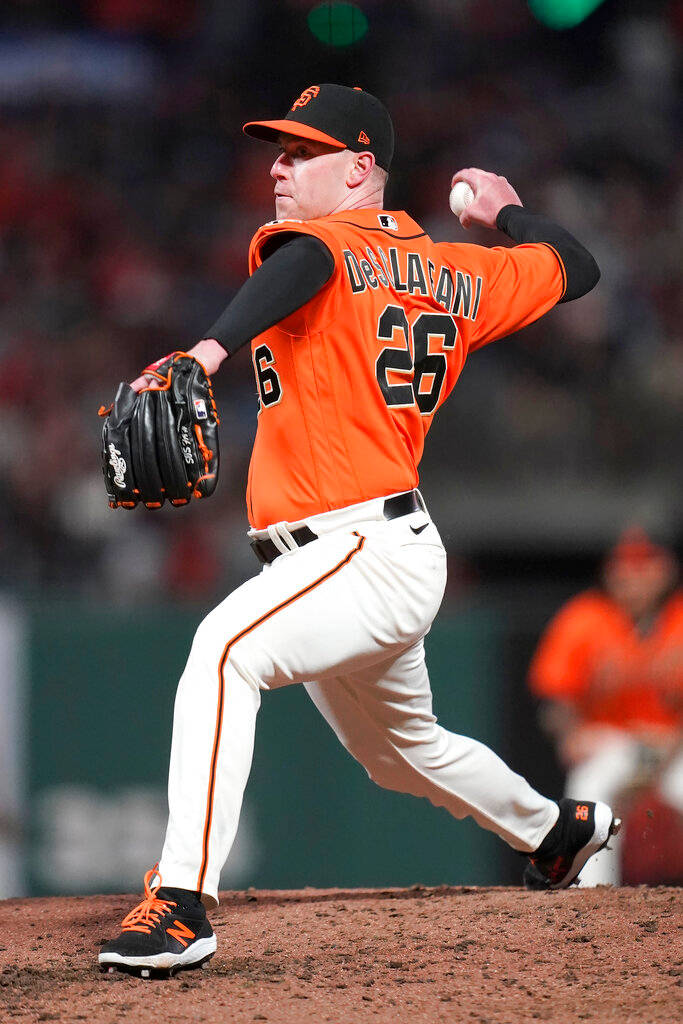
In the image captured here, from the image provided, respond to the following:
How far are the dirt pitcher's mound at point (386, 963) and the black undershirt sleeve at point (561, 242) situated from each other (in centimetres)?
145

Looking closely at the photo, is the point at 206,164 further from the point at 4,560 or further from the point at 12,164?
the point at 4,560

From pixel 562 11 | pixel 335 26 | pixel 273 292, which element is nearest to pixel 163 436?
pixel 273 292

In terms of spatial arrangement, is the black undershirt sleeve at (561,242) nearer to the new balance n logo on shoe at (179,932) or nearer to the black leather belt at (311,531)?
the black leather belt at (311,531)

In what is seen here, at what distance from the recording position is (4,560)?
25.3ft

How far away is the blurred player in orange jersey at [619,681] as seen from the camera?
5.88 meters

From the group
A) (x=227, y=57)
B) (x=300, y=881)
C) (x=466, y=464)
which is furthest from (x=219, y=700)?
(x=227, y=57)

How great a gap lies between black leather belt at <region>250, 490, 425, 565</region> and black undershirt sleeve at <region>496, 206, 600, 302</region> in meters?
0.71

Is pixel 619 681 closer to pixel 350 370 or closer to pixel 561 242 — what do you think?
pixel 561 242

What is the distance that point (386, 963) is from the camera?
264 centimetres

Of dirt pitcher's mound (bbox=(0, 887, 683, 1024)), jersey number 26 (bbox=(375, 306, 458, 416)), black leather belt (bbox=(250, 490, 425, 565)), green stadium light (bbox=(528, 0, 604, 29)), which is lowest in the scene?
dirt pitcher's mound (bbox=(0, 887, 683, 1024))

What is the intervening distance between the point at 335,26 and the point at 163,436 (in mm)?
7827

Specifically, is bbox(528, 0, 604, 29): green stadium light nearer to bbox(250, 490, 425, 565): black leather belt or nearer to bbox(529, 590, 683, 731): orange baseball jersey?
bbox(529, 590, 683, 731): orange baseball jersey

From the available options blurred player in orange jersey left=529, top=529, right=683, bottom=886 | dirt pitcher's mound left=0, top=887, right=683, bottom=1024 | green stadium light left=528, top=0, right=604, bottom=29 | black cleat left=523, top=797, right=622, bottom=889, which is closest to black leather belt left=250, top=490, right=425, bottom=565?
dirt pitcher's mound left=0, top=887, right=683, bottom=1024

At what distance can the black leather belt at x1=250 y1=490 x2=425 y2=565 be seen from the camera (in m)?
2.76
